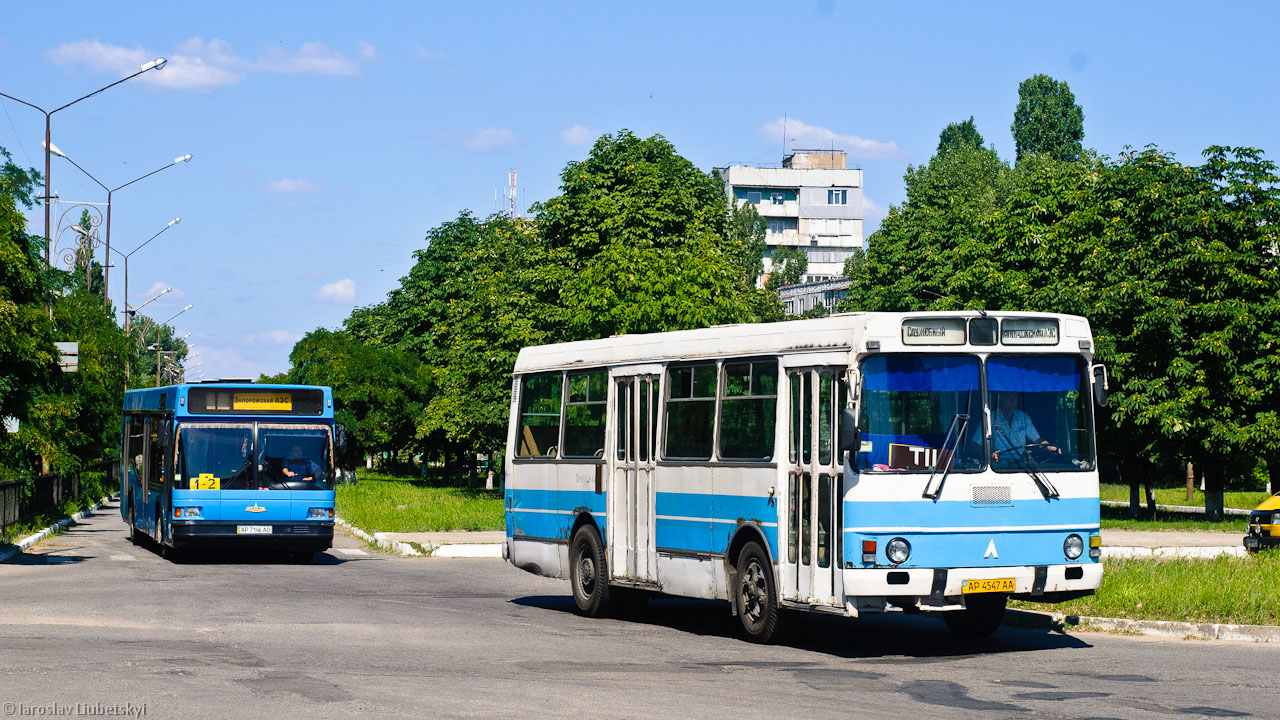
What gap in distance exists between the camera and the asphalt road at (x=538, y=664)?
10.5m

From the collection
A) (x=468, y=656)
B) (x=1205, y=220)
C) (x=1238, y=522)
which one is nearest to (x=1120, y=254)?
(x=1205, y=220)

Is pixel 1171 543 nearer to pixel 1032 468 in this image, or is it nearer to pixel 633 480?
pixel 633 480

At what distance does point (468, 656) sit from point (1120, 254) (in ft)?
117

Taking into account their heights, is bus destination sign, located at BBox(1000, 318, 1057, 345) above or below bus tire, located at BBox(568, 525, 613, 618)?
above

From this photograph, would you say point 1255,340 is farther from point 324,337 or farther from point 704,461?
point 324,337

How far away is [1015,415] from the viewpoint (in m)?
13.7

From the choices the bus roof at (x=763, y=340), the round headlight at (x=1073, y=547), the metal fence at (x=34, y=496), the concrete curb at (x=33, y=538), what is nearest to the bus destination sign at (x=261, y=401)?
the concrete curb at (x=33, y=538)

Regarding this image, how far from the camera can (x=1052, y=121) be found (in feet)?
297

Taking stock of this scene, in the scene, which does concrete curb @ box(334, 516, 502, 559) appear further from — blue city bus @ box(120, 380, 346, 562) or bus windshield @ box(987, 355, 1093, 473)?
bus windshield @ box(987, 355, 1093, 473)

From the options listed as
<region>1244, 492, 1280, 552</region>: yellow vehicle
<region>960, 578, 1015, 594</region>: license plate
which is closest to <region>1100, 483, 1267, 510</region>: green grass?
<region>1244, 492, 1280, 552</region>: yellow vehicle

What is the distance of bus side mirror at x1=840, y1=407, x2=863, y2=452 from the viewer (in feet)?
41.7

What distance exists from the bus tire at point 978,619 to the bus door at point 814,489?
5.74 feet

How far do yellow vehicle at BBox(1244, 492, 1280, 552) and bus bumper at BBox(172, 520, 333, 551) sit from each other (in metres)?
14.8

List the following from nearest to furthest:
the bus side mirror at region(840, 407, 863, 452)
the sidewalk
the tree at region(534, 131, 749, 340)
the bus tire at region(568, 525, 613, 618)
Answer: the bus side mirror at region(840, 407, 863, 452)
the bus tire at region(568, 525, 613, 618)
the sidewalk
the tree at region(534, 131, 749, 340)
